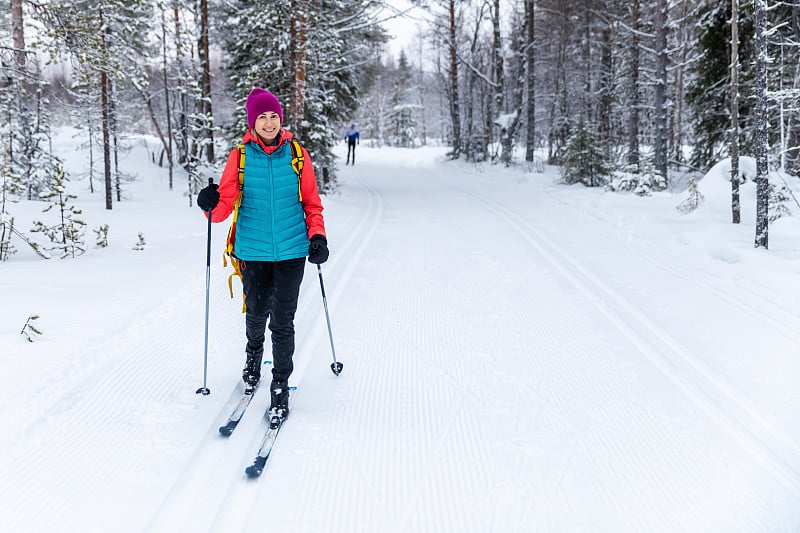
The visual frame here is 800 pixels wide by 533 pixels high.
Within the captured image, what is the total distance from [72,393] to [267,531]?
6.84ft

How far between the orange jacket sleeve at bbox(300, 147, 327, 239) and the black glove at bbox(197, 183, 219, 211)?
561mm

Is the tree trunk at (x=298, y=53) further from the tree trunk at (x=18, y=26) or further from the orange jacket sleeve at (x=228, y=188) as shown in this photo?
the orange jacket sleeve at (x=228, y=188)

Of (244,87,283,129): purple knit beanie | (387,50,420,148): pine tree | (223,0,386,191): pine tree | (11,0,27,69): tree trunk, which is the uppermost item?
(387,50,420,148): pine tree

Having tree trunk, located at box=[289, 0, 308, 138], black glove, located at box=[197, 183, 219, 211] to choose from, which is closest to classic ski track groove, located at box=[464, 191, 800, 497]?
black glove, located at box=[197, 183, 219, 211]

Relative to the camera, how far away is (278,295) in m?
3.69

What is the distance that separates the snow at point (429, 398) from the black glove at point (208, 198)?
4.56 feet

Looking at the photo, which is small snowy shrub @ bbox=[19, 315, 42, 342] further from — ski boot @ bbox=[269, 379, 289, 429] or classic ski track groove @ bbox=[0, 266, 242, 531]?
ski boot @ bbox=[269, 379, 289, 429]

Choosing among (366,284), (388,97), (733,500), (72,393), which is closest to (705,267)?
(366,284)

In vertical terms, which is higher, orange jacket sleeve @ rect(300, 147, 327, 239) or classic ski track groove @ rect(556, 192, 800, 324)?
orange jacket sleeve @ rect(300, 147, 327, 239)

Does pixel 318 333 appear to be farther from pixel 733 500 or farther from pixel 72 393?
pixel 733 500

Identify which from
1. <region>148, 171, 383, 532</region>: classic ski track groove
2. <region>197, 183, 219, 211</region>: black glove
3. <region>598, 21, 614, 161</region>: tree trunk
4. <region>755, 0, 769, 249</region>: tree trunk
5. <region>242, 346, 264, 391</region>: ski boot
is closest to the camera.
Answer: <region>148, 171, 383, 532</region>: classic ski track groove

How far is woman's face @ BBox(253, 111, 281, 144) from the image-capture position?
3.52 m

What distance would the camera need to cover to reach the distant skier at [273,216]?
11.7 ft

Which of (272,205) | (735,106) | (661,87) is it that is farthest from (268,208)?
(661,87)
